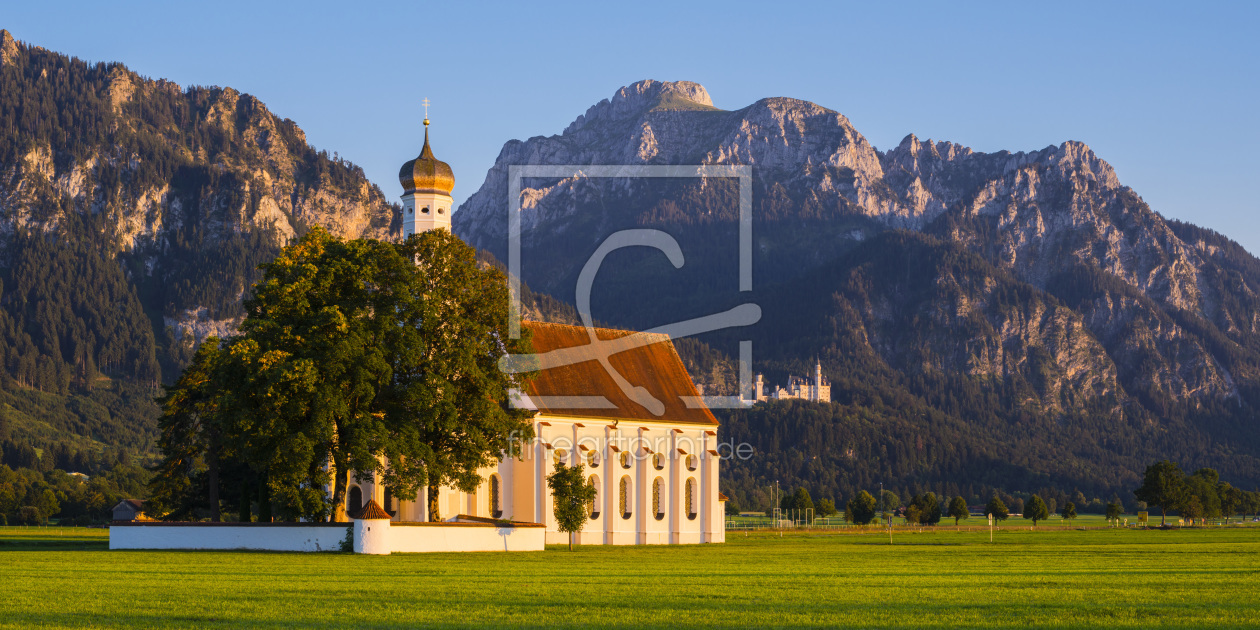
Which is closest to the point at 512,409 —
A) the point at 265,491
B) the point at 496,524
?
the point at 496,524

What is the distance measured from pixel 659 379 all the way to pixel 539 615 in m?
56.0

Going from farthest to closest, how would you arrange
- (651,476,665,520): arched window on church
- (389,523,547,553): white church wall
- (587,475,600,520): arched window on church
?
(651,476,665,520): arched window on church, (587,475,600,520): arched window on church, (389,523,547,553): white church wall

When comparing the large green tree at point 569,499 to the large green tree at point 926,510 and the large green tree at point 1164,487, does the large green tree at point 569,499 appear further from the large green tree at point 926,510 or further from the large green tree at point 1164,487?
the large green tree at point 1164,487

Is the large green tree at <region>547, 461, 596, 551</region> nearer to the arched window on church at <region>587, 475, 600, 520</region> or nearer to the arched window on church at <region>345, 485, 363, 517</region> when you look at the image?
the arched window on church at <region>587, 475, 600, 520</region>

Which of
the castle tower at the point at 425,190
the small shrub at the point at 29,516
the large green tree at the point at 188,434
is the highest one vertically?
the castle tower at the point at 425,190

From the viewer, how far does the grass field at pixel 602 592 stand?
24.8 m

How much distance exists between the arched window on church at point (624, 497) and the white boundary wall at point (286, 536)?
2004 centimetres

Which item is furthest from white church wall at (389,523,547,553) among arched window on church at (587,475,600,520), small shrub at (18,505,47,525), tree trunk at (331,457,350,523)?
small shrub at (18,505,47,525)

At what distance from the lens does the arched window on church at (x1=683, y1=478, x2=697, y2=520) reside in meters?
79.7

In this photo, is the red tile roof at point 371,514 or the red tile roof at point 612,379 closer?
the red tile roof at point 371,514

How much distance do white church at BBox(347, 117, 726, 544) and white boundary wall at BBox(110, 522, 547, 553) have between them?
9.38m

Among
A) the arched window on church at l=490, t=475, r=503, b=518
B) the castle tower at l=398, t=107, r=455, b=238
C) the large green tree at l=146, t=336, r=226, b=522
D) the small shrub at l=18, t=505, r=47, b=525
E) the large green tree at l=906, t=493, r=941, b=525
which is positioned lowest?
the large green tree at l=906, t=493, r=941, b=525

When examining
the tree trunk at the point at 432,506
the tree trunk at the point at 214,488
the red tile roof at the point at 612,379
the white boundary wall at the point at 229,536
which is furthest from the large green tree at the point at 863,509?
the white boundary wall at the point at 229,536

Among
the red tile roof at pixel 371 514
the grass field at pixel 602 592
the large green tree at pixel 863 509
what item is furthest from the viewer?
the large green tree at pixel 863 509
